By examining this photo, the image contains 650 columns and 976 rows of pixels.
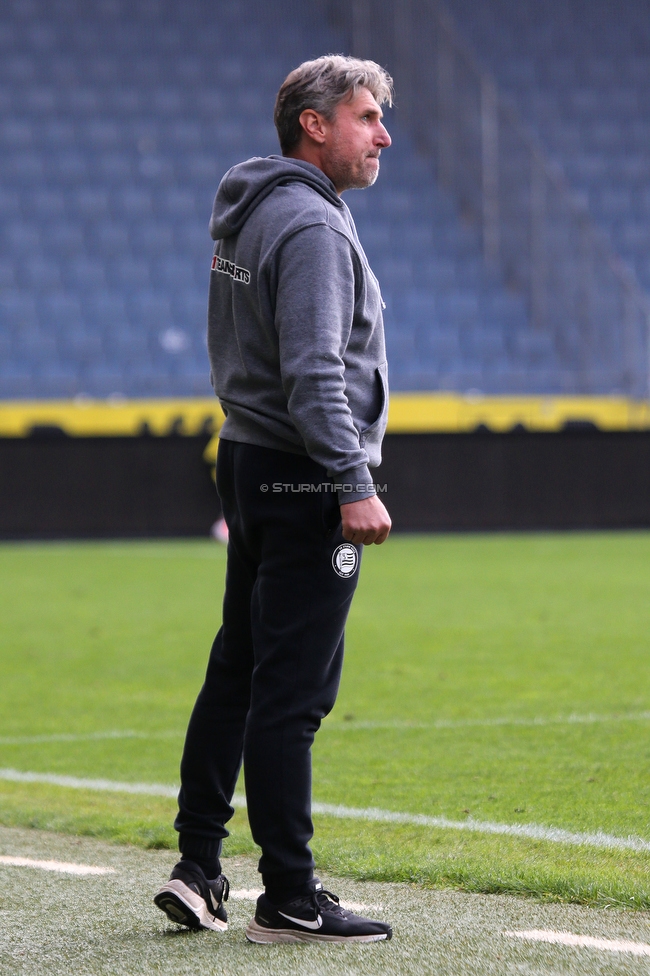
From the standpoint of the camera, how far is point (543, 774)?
16.7ft

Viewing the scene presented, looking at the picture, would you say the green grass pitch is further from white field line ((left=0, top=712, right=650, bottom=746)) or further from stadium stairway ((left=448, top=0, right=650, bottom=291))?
stadium stairway ((left=448, top=0, right=650, bottom=291))

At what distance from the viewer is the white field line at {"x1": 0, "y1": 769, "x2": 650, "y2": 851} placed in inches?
159

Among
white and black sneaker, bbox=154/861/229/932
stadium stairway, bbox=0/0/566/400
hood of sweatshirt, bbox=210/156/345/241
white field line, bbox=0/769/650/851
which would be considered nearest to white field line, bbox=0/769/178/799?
white field line, bbox=0/769/650/851

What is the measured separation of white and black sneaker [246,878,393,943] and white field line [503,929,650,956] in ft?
0.99

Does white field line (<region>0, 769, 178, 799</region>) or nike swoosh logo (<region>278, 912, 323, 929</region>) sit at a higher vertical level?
nike swoosh logo (<region>278, 912, 323, 929</region>)

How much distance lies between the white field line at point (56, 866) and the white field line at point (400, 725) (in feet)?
7.06

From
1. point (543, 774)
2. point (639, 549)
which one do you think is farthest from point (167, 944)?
point (639, 549)

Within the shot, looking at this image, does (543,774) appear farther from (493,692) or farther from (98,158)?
(98,158)

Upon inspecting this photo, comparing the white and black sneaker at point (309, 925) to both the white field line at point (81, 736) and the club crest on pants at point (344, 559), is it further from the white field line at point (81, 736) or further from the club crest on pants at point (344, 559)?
the white field line at point (81, 736)

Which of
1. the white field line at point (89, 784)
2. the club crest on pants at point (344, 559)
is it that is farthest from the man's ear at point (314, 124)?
the white field line at point (89, 784)

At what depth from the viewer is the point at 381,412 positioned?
325 cm

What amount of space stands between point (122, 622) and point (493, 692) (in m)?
4.12

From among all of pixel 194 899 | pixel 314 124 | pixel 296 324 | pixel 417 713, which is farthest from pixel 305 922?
pixel 417 713

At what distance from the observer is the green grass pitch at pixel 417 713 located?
13.3ft
